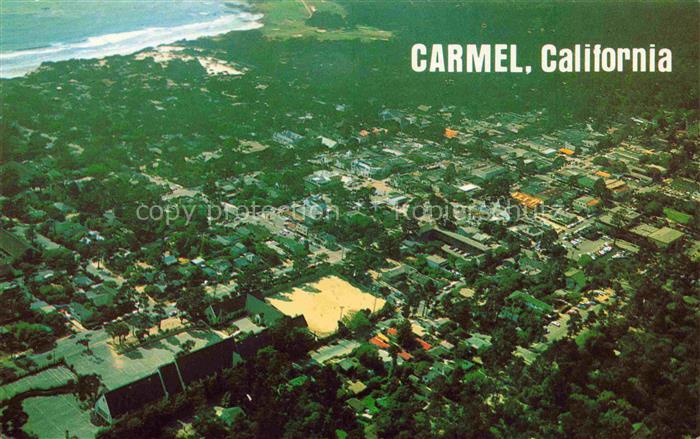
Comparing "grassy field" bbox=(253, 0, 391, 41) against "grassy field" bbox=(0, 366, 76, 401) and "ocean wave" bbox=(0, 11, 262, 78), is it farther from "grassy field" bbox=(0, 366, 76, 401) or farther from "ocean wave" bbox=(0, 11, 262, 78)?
"grassy field" bbox=(0, 366, 76, 401)

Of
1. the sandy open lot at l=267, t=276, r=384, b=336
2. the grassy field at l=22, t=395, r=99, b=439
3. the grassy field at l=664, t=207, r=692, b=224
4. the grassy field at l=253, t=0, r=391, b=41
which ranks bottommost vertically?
the grassy field at l=664, t=207, r=692, b=224

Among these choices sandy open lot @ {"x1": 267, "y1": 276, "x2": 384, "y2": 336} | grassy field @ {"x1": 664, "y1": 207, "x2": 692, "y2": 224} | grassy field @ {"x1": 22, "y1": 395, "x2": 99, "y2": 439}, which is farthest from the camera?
grassy field @ {"x1": 664, "y1": 207, "x2": 692, "y2": 224}

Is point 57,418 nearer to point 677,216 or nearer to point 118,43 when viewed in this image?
point 677,216

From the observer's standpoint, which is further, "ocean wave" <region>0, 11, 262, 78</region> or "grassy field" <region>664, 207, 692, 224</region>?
"ocean wave" <region>0, 11, 262, 78</region>

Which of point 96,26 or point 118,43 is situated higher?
point 96,26

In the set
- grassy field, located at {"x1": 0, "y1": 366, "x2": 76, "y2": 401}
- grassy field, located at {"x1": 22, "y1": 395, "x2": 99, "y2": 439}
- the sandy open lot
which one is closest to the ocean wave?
the sandy open lot

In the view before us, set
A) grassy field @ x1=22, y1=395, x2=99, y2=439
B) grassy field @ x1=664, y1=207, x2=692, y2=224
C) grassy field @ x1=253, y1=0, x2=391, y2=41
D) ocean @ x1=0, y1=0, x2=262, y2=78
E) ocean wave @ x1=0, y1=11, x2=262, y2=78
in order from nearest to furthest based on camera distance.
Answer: grassy field @ x1=22, y1=395, x2=99, y2=439, grassy field @ x1=664, y1=207, x2=692, y2=224, ocean wave @ x1=0, y1=11, x2=262, y2=78, ocean @ x1=0, y1=0, x2=262, y2=78, grassy field @ x1=253, y1=0, x2=391, y2=41

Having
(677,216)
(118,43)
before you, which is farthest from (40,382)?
(118,43)
